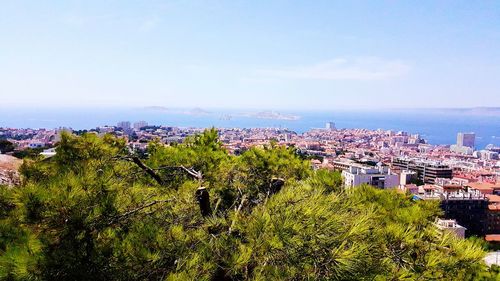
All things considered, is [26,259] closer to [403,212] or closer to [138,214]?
[138,214]

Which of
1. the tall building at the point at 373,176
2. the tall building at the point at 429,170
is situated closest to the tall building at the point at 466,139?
the tall building at the point at 429,170

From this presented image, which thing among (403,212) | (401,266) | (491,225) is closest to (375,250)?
(401,266)

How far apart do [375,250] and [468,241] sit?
21.2 inches

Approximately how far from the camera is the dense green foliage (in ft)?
4.62

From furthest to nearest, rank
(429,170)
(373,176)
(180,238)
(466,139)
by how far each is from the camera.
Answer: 1. (466,139)
2. (429,170)
3. (373,176)
4. (180,238)

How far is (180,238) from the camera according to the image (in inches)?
67.6

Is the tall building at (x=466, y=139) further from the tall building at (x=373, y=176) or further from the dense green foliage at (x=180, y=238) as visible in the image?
the dense green foliage at (x=180, y=238)

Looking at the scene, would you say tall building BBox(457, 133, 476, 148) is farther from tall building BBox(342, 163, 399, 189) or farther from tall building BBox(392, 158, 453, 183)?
tall building BBox(342, 163, 399, 189)

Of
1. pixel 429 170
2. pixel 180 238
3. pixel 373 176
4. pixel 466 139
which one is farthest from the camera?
pixel 466 139

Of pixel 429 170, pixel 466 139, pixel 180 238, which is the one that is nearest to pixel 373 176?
pixel 429 170

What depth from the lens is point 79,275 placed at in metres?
1.43

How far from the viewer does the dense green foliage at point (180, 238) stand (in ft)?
4.62

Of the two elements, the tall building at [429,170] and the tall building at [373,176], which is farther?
the tall building at [429,170]

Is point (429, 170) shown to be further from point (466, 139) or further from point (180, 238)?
point (466, 139)
